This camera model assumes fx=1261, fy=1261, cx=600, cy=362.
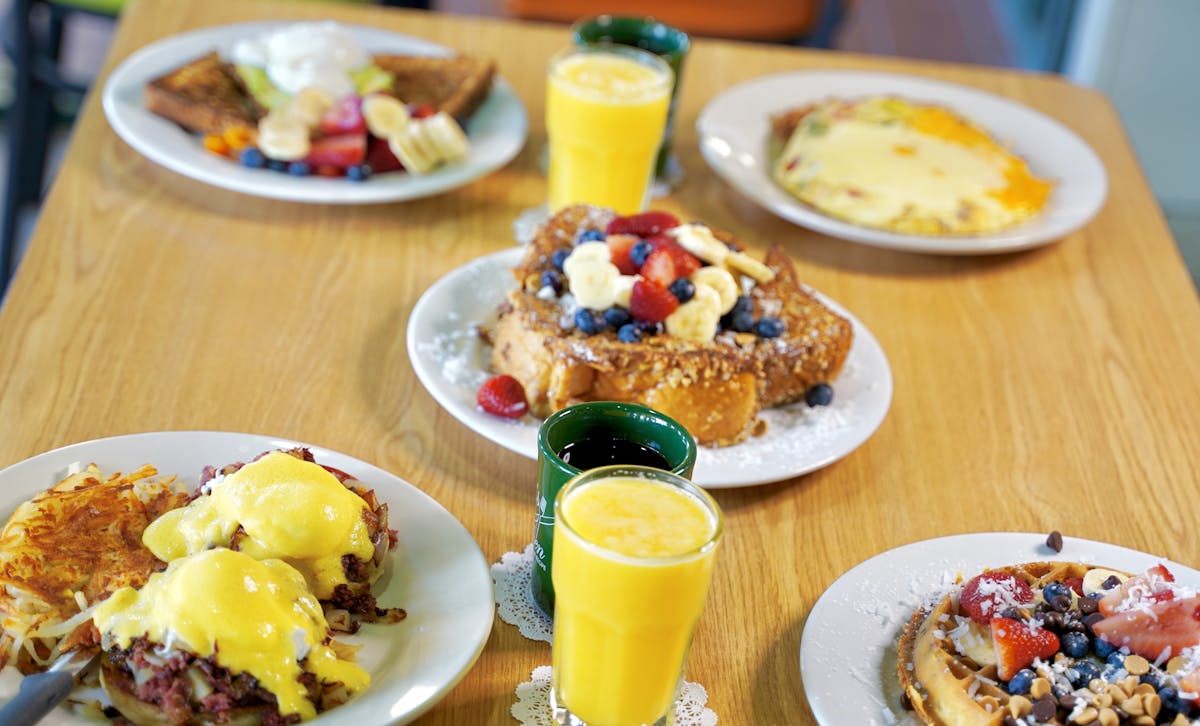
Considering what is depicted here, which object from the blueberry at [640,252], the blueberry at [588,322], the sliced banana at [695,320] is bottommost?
the blueberry at [588,322]

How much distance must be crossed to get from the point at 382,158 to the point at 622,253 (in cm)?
58

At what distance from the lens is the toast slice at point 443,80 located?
215 cm

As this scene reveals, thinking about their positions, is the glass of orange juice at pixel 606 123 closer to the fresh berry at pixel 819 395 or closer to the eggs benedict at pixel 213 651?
the fresh berry at pixel 819 395

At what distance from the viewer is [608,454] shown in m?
1.21

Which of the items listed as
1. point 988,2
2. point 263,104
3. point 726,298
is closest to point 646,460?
point 726,298

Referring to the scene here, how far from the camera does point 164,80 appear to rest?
2.05 metres

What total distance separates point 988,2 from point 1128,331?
429 centimetres

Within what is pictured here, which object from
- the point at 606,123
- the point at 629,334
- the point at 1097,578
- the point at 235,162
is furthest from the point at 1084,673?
the point at 235,162

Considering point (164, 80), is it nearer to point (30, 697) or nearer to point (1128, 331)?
point (30, 697)

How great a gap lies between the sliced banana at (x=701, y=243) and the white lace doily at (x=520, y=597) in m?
0.48

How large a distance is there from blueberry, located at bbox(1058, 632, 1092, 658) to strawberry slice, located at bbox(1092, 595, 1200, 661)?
17mm

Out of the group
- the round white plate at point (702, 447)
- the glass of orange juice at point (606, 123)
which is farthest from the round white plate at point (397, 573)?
the glass of orange juice at point (606, 123)

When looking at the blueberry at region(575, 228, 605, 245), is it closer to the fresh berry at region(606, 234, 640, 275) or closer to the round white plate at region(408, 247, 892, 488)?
the fresh berry at region(606, 234, 640, 275)

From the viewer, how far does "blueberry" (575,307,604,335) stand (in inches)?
59.9
